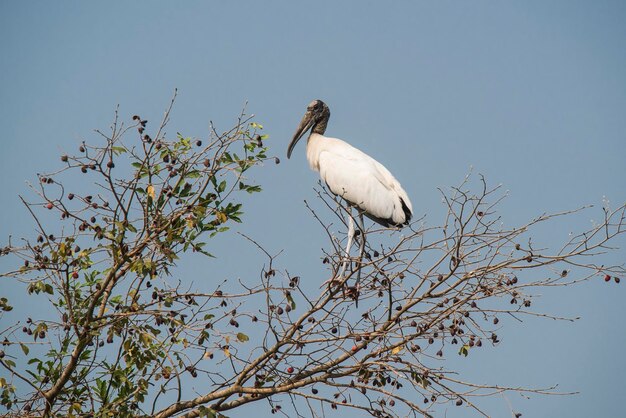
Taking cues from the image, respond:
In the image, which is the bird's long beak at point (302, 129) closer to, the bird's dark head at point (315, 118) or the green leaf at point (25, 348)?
the bird's dark head at point (315, 118)

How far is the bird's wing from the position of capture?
33.3 feet

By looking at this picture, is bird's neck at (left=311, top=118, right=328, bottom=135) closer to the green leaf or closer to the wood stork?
the wood stork

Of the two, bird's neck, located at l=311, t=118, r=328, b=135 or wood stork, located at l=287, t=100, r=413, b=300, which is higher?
bird's neck, located at l=311, t=118, r=328, b=135

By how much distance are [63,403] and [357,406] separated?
2.13m

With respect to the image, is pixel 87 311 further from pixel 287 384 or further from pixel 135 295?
pixel 287 384

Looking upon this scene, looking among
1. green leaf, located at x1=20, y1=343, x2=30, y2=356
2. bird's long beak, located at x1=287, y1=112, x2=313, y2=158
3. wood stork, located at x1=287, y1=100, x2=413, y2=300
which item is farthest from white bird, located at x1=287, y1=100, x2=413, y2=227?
green leaf, located at x1=20, y1=343, x2=30, y2=356

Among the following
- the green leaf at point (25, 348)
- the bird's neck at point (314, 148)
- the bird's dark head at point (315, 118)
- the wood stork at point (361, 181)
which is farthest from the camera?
the bird's dark head at point (315, 118)

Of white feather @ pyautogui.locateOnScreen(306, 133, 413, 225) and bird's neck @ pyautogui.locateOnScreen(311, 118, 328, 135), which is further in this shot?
bird's neck @ pyautogui.locateOnScreen(311, 118, 328, 135)

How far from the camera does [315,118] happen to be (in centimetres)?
1190

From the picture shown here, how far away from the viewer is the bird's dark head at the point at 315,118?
39.0 feet

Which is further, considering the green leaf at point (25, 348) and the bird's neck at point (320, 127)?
the bird's neck at point (320, 127)

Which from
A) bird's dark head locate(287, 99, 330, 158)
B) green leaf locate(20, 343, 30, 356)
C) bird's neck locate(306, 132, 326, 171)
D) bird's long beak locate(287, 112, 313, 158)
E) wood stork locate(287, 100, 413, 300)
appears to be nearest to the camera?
green leaf locate(20, 343, 30, 356)

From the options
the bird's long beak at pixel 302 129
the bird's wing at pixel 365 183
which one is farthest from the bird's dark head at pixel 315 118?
the bird's wing at pixel 365 183

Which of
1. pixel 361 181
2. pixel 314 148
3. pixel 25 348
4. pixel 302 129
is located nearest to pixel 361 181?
pixel 361 181
